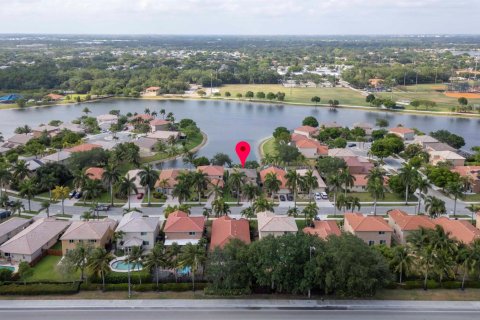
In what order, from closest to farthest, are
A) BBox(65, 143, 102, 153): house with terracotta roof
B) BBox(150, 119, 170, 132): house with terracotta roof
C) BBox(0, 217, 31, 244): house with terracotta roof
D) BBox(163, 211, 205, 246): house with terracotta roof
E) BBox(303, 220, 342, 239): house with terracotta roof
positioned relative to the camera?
1. BBox(303, 220, 342, 239): house with terracotta roof
2. BBox(163, 211, 205, 246): house with terracotta roof
3. BBox(0, 217, 31, 244): house with terracotta roof
4. BBox(65, 143, 102, 153): house with terracotta roof
5. BBox(150, 119, 170, 132): house with terracotta roof

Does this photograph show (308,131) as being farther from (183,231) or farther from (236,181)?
(183,231)

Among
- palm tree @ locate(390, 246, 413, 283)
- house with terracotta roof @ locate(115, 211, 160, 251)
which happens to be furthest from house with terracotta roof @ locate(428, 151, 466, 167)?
house with terracotta roof @ locate(115, 211, 160, 251)

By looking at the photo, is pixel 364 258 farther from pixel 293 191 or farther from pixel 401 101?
pixel 401 101

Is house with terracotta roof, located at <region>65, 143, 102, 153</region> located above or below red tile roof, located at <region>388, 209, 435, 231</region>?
above

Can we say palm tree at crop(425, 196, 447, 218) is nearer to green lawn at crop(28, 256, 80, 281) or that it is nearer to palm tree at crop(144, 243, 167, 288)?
palm tree at crop(144, 243, 167, 288)

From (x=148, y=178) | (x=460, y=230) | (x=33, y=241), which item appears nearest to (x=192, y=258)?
(x=33, y=241)

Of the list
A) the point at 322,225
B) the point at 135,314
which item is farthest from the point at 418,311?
the point at 135,314
